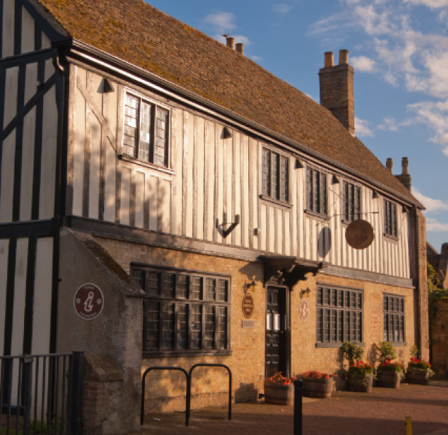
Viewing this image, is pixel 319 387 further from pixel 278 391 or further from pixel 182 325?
pixel 182 325

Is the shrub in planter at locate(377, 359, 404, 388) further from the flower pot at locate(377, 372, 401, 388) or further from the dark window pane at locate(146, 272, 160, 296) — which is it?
→ the dark window pane at locate(146, 272, 160, 296)

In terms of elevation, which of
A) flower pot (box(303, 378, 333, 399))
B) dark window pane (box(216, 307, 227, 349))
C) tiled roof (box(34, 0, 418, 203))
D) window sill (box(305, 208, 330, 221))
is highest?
tiled roof (box(34, 0, 418, 203))

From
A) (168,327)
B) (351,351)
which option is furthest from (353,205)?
(168,327)

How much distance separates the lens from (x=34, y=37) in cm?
1099

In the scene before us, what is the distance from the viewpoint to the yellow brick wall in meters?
11.3

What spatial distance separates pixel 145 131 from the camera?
39.0ft

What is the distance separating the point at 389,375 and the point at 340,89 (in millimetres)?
11272

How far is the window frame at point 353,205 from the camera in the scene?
62.2ft

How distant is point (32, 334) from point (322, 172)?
10313 mm

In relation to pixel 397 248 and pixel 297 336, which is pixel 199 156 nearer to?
pixel 297 336

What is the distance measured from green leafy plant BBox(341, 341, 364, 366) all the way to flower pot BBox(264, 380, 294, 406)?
4827 millimetres

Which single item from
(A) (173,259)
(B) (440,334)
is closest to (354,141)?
(B) (440,334)

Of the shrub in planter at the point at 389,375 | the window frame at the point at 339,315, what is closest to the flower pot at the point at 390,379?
the shrub in planter at the point at 389,375

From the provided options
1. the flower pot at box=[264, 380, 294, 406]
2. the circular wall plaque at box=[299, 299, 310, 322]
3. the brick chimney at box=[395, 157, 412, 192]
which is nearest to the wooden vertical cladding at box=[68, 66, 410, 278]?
the circular wall plaque at box=[299, 299, 310, 322]
